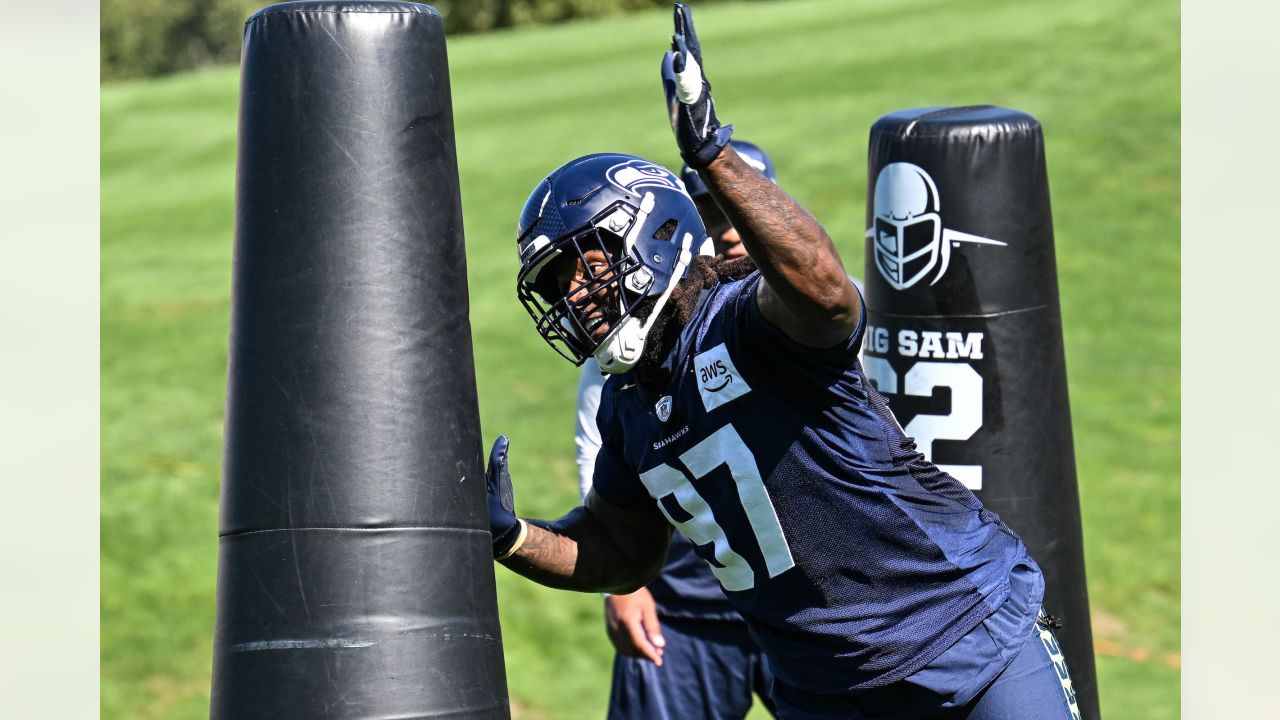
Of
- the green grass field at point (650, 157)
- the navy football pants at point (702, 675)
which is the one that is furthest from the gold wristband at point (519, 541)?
the green grass field at point (650, 157)

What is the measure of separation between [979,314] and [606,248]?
212 centimetres

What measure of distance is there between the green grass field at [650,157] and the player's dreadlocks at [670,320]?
6011 mm

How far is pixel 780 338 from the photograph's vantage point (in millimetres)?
3021

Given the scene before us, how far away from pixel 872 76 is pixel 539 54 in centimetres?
705

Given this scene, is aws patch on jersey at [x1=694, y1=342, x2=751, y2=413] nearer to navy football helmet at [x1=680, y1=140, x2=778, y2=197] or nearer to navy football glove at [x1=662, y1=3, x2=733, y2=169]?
navy football glove at [x1=662, y1=3, x2=733, y2=169]

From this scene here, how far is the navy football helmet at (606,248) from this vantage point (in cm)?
318

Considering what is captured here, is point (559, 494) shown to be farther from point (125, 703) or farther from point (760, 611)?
point (760, 611)

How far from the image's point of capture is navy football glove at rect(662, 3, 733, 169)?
2.77 metres

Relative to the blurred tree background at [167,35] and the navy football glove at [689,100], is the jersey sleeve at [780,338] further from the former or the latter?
the blurred tree background at [167,35]

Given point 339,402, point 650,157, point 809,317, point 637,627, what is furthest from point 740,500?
point 650,157

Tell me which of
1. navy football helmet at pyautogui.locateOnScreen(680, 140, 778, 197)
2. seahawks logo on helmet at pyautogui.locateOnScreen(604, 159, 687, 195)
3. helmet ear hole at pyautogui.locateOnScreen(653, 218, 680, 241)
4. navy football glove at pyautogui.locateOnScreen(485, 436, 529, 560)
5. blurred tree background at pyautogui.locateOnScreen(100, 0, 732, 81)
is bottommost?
navy football glove at pyautogui.locateOnScreen(485, 436, 529, 560)

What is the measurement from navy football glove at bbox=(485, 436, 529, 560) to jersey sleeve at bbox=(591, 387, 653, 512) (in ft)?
0.75

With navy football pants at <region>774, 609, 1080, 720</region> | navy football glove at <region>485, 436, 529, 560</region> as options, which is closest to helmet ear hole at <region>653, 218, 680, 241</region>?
navy football glove at <region>485, 436, 529, 560</region>
